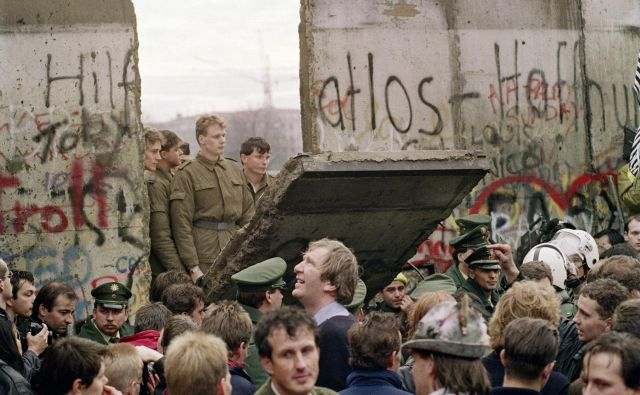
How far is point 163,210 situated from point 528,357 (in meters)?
6.60

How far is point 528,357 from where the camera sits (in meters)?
6.41

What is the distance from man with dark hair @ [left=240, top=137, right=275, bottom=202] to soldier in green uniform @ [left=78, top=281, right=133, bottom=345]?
292 centimetres

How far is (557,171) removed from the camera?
593 inches

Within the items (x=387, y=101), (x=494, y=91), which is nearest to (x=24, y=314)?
(x=387, y=101)

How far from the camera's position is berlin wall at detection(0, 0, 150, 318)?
40.3ft

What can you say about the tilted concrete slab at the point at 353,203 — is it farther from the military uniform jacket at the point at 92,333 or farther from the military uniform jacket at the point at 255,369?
the military uniform jacket at the point at 255,369

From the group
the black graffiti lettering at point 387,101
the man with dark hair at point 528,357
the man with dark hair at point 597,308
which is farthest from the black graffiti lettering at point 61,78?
the man with dark hair at point 528,357

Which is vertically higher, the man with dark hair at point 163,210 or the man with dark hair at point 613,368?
the man with dark hair at point 163,210

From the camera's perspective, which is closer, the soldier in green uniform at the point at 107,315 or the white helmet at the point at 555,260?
the soldier in green uniform at the point at 107,315

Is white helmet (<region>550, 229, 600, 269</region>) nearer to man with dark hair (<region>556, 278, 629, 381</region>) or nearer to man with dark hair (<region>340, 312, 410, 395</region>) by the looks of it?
man with dark hair (<region>556, 278, 629, 381</region>)

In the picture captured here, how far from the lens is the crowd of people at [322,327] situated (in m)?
5.92

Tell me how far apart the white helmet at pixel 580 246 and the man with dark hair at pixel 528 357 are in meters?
5.59

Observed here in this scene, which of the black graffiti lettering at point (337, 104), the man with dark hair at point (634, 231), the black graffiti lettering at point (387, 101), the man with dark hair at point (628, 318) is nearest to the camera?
the man with dark hair at point (628, 318)

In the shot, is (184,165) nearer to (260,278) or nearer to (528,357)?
(260,278)
